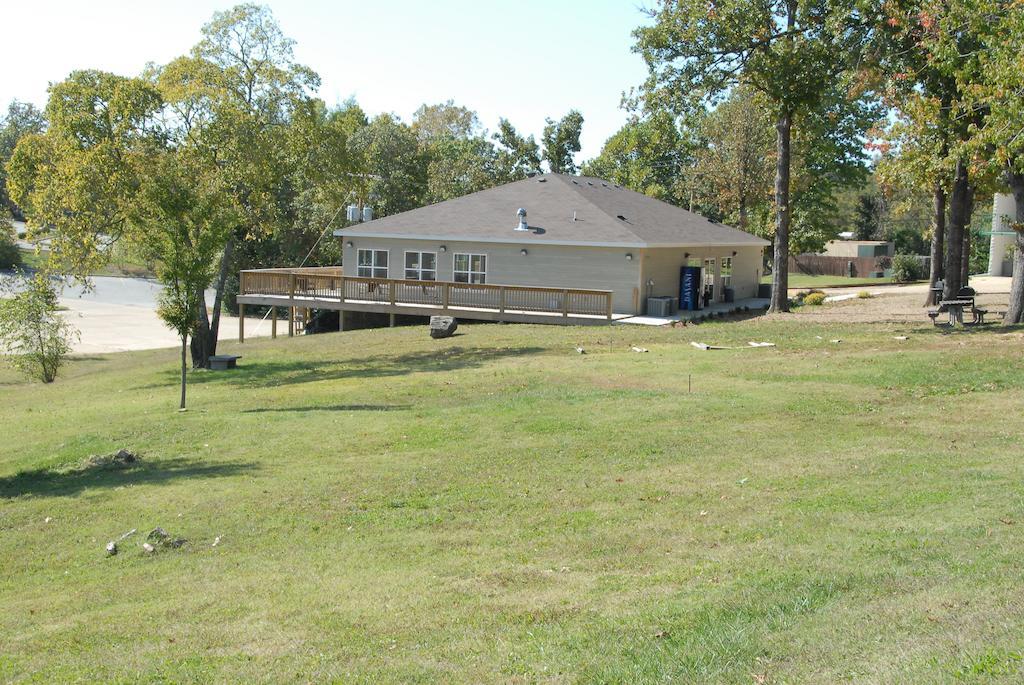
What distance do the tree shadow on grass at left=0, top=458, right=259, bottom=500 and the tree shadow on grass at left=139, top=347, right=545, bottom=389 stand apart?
8.31m

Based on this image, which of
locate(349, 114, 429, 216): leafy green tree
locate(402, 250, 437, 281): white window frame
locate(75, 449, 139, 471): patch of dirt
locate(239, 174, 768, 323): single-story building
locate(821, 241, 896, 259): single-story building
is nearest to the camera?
locate(75, 449, 139, 471): patch of dirt

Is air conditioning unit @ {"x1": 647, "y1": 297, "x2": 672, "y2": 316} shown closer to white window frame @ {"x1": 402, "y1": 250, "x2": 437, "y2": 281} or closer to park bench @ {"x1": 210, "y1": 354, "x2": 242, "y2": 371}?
white window frame @ {"x1": 402, "y1": 250, "x2": 437, "y2": 281}

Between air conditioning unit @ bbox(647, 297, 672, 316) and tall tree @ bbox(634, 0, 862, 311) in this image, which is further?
air conditioning unit @ bbox(647, 297, 672, 316)

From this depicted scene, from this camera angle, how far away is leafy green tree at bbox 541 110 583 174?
62.2m

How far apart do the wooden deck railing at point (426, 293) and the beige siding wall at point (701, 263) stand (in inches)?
117

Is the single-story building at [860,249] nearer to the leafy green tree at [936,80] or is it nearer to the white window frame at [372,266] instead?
the white window frame at [372,266]

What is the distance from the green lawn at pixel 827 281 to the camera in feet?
194

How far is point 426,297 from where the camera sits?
37.5 m

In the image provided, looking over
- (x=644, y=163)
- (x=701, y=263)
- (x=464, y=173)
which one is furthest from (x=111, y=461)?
(x=644, y=163)

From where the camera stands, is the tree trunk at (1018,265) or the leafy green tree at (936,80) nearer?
the leafy green tree at (936,80)

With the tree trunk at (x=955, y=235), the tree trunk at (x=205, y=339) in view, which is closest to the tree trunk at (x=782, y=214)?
the tree trunk at (x=955, y=235)

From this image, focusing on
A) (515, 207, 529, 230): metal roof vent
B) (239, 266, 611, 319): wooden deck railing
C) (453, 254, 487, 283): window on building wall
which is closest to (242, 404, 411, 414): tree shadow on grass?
(239, 266, 611, 319): wooden deck railing

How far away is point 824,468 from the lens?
1210cm

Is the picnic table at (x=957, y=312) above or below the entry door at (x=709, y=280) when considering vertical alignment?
below
